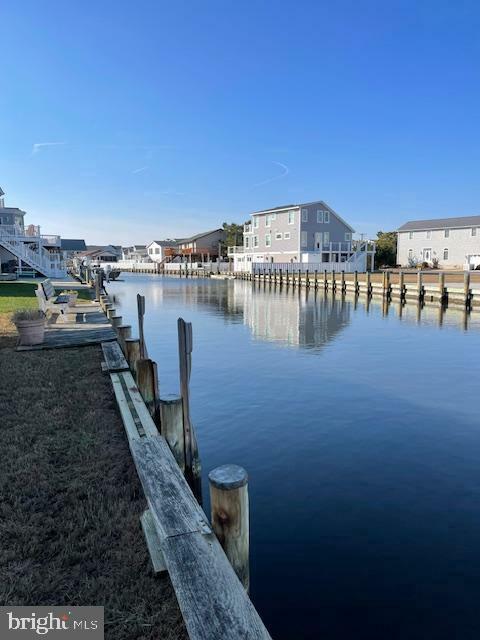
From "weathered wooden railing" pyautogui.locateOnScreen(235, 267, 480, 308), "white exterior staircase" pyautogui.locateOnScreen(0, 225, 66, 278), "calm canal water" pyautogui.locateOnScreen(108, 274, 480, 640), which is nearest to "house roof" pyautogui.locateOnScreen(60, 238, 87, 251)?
"white exterior staircase" pyautogui.locateOnScreen(0, 225, 66, 278)

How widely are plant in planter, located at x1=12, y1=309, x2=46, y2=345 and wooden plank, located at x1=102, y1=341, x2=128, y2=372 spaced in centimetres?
172

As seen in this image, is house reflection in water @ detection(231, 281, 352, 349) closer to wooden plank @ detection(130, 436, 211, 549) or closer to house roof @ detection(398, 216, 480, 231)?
wooden plank @ detection(130, 436, 211, 549)

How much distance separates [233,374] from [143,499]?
8292 mm

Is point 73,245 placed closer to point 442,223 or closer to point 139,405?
point 442,223

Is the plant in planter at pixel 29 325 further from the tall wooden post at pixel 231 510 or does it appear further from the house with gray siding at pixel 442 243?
the house with gray siding at pixel 442 243

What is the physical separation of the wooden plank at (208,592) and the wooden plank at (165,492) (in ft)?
0.48

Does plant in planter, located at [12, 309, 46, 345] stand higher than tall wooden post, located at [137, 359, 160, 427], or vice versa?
plant in planter, located at [12, 309, 46, 345]

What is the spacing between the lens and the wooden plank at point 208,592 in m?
2.83

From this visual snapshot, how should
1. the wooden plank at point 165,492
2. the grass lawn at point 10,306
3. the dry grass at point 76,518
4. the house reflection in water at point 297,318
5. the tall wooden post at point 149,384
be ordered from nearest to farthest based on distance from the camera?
the dry grass at point 76,518 → the wooden plank at point 165,492 → the tall wooden post at point 149,384 → the grass lawn at point 10,306 → the house reflection in water at point 297,318

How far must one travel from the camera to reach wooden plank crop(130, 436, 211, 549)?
3.81 meters

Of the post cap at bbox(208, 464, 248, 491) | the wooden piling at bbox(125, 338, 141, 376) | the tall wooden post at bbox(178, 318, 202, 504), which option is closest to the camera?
the post cap at bbox(208, 464, 248, 491)

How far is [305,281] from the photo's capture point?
159 ft

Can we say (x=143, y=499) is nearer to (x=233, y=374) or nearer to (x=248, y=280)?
(x=233, y=374)

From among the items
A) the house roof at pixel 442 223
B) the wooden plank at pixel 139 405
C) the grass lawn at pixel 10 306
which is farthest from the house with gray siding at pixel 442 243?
the wooden plank at pixel 139 405
